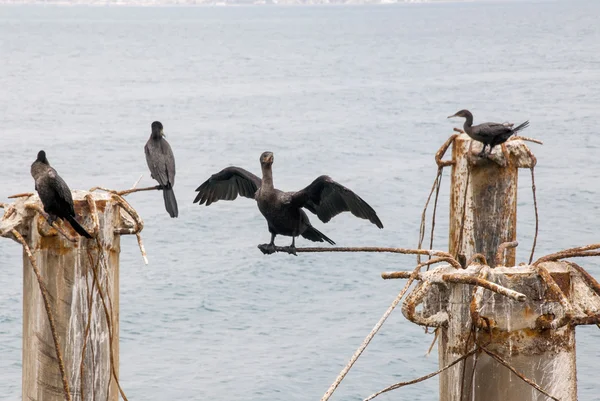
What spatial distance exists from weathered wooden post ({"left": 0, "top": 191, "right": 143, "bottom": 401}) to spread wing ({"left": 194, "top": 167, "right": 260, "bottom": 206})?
8.59 ft

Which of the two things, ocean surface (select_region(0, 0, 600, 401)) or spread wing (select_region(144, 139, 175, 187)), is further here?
ocean surface (select_region(0, 0, 600, 401))

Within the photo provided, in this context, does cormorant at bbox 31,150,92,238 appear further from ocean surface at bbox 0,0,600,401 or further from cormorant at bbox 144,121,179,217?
ocean surface at bbox 0,0,600,401

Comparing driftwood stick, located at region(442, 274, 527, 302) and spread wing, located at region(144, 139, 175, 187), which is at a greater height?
spread wing, located at region(144, 139, 175, 187)

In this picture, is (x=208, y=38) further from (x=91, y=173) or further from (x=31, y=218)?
(x=31, y=218)

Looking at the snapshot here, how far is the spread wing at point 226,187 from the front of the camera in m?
8.04

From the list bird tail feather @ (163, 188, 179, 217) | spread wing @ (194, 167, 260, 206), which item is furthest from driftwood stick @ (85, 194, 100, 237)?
bird tail feather @ (163, 188, 179, 217)

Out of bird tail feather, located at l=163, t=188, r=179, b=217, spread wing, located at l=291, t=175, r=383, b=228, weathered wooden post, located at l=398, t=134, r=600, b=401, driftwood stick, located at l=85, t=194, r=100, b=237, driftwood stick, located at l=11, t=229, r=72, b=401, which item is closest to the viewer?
weathered wooden post, located at l=398, t=134, r=600, b=401

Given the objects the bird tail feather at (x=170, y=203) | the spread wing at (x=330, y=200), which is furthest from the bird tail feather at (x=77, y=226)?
the bird tail feather at (x=170, y=203)

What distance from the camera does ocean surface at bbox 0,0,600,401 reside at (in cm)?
1620

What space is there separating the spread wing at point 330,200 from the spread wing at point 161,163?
8.00 ft

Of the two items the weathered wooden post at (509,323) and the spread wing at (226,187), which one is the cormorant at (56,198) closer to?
the weathered wooden post at (509,323)

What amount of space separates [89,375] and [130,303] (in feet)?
44.7

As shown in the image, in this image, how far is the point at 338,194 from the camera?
23.2 feet

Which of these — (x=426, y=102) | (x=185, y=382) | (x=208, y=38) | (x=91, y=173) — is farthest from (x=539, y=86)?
(x=208, y=38)
